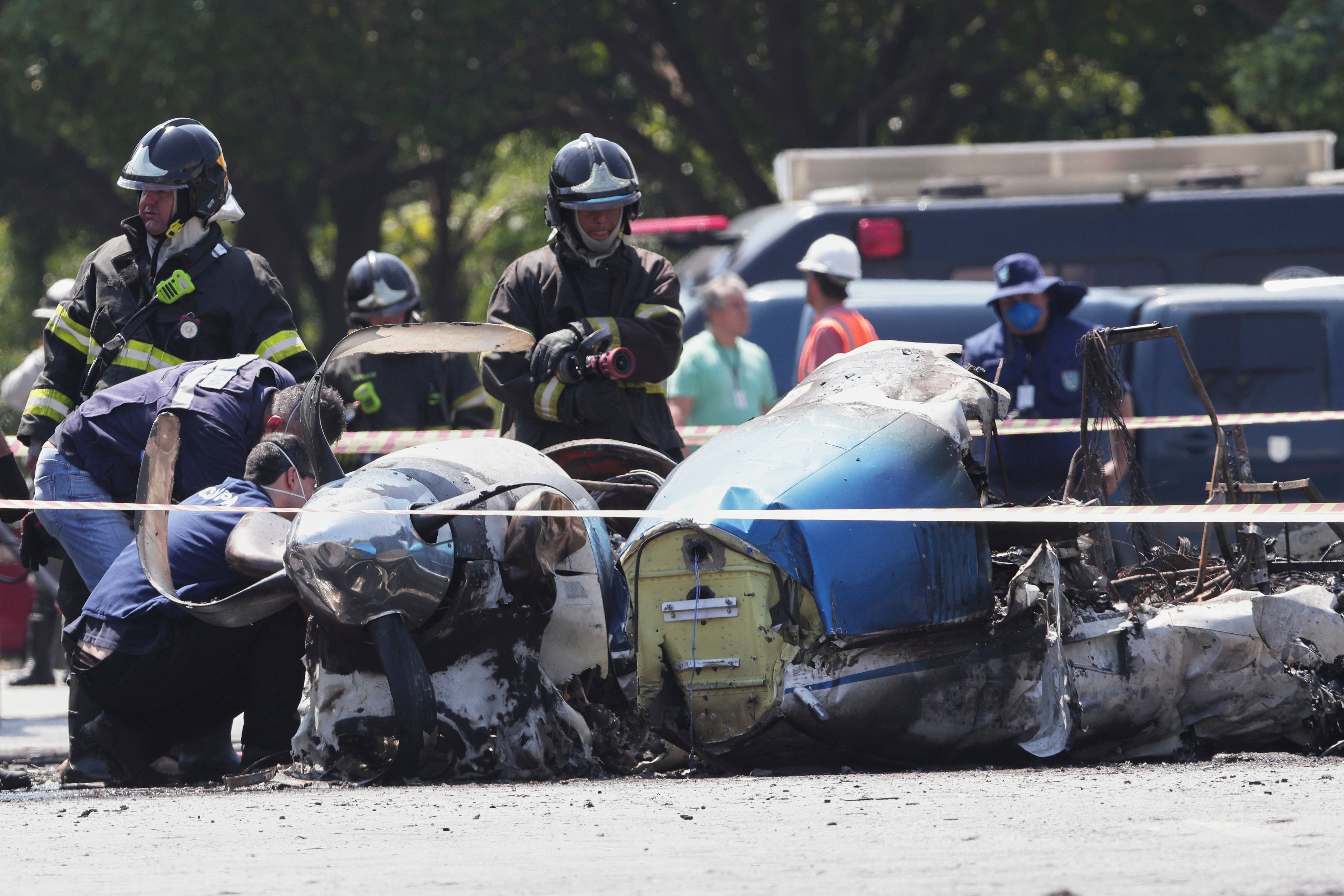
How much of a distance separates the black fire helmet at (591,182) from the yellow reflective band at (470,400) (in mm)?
1770

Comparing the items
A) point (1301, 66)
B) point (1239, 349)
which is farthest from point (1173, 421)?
point (1301, 66)

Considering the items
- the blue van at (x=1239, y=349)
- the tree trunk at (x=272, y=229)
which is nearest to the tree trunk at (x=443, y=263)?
the tree trunk at (x=272, y=229)

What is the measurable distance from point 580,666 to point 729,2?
13.3 m

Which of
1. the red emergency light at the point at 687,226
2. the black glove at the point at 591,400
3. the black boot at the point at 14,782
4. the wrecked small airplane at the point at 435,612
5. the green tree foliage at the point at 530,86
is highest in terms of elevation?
the green tree foliage at the point at 530,86

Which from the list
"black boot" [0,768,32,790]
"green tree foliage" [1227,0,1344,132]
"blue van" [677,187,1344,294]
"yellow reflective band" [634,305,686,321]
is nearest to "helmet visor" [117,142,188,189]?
"yellow reflective band" [634,305,686,321]

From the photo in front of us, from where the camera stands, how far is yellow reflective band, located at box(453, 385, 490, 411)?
26.4 feet

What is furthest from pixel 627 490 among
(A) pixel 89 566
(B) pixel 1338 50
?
(B) pixel 1338 50

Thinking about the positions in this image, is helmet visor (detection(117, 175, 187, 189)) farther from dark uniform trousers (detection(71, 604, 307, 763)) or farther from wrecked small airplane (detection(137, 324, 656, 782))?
dark uniform trousers (detection(71, 604, 307, 763))

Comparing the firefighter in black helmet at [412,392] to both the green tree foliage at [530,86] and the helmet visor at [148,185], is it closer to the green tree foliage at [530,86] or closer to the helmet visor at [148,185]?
the helmet visor at [148,185]

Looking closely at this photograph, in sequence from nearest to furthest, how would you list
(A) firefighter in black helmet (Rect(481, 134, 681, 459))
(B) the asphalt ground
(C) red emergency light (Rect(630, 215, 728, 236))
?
(B) the asphalt ground
(A) firefighter in black helmet (Rect(481, 134, 681, 459))
(C) red emergency light (Rect(630, 215, 728, 236))

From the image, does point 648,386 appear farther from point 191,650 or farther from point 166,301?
point 191,650

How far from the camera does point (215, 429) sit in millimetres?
5590

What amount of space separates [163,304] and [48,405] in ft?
1.74

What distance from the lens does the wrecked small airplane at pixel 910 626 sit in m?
4.82
